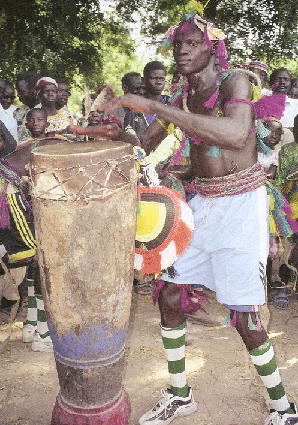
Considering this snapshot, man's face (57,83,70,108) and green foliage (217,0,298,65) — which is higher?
green foliage (217,0,298,65)

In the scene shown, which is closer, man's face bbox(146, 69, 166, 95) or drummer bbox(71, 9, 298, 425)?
drummer bbox(71, 9, 298, 425)

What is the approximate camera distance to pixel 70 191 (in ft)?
6.06

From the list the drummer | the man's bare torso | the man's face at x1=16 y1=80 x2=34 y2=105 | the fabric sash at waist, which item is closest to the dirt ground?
the drummer

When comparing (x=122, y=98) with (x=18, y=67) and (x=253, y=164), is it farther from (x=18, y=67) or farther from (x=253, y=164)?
(x=18, y=67)

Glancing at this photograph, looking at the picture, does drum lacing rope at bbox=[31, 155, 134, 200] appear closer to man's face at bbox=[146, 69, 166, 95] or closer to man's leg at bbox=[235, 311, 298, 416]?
man's leg at bbox=[235, 311, 298, 416]

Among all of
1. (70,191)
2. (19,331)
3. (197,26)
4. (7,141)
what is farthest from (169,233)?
(19,331)

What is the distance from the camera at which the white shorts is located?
7.54ft

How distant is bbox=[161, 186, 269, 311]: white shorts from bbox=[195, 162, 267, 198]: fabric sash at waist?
0.03 meters

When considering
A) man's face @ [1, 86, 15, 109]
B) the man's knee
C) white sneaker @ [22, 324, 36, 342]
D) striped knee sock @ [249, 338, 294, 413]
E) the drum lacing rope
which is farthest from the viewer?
man's face @ [1, 86, 15, 109]

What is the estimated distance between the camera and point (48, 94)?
4559 mm

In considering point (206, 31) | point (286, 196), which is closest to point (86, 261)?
point (206, 31)

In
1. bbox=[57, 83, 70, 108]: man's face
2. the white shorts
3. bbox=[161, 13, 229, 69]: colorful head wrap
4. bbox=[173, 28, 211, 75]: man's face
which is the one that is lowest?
the white shorts

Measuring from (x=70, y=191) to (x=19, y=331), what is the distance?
236 centimetres

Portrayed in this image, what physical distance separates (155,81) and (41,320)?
3.28 meters
